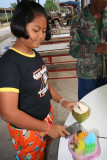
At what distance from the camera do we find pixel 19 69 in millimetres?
712

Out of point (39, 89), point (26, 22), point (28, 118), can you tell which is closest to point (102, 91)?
point (39, 89)

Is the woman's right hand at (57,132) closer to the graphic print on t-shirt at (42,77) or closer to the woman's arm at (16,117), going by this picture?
the woman's arm at (16,117)

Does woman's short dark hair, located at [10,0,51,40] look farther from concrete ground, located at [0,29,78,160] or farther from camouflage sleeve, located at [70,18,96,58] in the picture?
concrete ground, located at [0,29,78,160]

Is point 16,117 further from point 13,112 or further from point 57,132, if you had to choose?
point 57,132

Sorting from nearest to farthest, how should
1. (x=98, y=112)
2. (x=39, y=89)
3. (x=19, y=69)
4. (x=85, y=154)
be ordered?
1. (x=85, y=154)
2. (x=19, y=69)
3. (x=39, y=89)
4. (x=98, y=112)

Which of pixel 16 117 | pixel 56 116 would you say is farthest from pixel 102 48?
pixel 56 116

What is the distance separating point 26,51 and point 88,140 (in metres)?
0.55

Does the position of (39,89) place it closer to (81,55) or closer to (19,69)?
(19,69)

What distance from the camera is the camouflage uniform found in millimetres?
1356

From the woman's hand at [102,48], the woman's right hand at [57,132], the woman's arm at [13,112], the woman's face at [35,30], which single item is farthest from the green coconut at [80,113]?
the woman's hand at [102,48]

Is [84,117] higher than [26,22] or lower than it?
lower

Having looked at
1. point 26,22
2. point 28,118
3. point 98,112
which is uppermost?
point 26,22

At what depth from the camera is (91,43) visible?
4.62 ft

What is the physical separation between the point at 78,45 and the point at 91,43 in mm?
128
